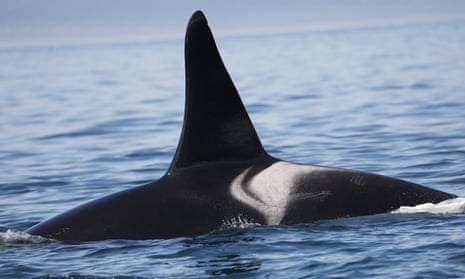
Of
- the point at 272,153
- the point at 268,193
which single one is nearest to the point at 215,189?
the point at 268,193

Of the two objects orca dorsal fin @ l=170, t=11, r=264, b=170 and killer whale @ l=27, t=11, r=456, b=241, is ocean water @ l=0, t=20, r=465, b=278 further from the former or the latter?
orca dorsal fin @ l=170, t=11, r=264, b=170

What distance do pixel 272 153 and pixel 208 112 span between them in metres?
9.01

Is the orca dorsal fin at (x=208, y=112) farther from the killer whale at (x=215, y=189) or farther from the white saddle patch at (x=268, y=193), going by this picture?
the white saddle patch at (x=268, y=193)

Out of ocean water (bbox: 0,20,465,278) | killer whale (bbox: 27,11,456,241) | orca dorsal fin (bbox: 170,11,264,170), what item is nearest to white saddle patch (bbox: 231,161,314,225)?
killer whale (bbox: 27,11,456,241)

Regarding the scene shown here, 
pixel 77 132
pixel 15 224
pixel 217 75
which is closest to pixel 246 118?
pixel 217 75

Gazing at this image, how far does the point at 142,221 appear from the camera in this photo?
415 inches

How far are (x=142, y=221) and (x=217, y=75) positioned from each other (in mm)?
1696

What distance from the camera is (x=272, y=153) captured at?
1959 cm

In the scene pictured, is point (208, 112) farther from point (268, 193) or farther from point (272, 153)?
point (272, 153)

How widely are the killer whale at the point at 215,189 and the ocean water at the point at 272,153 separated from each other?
0.15 metres

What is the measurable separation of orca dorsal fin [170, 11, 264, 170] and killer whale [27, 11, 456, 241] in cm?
1

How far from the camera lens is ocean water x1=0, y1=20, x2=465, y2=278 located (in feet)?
32.9

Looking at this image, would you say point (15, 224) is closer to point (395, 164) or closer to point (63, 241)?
point (63, 241)

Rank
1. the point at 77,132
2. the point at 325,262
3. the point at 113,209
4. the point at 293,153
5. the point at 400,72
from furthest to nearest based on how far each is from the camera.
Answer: the point at 400,72
the point at 77,132
the point at 293,153
the point at 113,209
the point at 325,262
